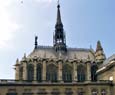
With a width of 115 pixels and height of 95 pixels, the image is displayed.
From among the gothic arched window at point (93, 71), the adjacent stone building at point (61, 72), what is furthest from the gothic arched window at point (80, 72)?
the gothic arched window at point (93, 71)

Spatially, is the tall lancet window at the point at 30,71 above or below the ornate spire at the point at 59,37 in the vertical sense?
below

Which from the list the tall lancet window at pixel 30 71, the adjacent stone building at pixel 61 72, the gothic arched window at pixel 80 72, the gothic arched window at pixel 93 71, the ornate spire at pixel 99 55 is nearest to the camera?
the adjacent stone building at pixel 61 72

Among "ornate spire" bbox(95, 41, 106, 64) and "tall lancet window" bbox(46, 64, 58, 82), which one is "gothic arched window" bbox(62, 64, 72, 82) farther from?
"ornate spire" bbox(95, 41, 106, 64)

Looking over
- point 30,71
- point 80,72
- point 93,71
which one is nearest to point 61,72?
point 80,72

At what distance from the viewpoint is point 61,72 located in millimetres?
93750

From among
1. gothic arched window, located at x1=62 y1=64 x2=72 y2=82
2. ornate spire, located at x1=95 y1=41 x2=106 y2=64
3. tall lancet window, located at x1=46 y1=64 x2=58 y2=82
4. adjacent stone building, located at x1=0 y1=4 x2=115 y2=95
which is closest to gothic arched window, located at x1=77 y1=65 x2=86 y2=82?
adjacent stone building, located at x1=0 y1=4 x2=115 y2=95

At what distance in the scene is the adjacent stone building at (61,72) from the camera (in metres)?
83.9

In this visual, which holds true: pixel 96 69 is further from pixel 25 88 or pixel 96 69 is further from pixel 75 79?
pixel 25 88

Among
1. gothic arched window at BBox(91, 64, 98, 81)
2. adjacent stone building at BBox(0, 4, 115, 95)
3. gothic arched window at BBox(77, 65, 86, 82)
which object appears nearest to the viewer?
adjacent stone building at BBox(0, 4, 115, 95)

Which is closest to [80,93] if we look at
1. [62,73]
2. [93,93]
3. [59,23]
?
[93,93]

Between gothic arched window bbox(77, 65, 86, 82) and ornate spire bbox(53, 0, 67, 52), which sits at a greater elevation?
ornate spire bbox(53, 0, 67, 52)

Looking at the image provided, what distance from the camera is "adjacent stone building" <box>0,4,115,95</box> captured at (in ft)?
275

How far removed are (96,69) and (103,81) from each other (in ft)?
40.0

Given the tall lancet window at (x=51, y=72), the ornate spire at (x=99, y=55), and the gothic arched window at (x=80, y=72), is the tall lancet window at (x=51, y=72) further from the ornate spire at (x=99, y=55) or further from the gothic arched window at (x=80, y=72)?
the ornate spire at (x=99, y=55)
